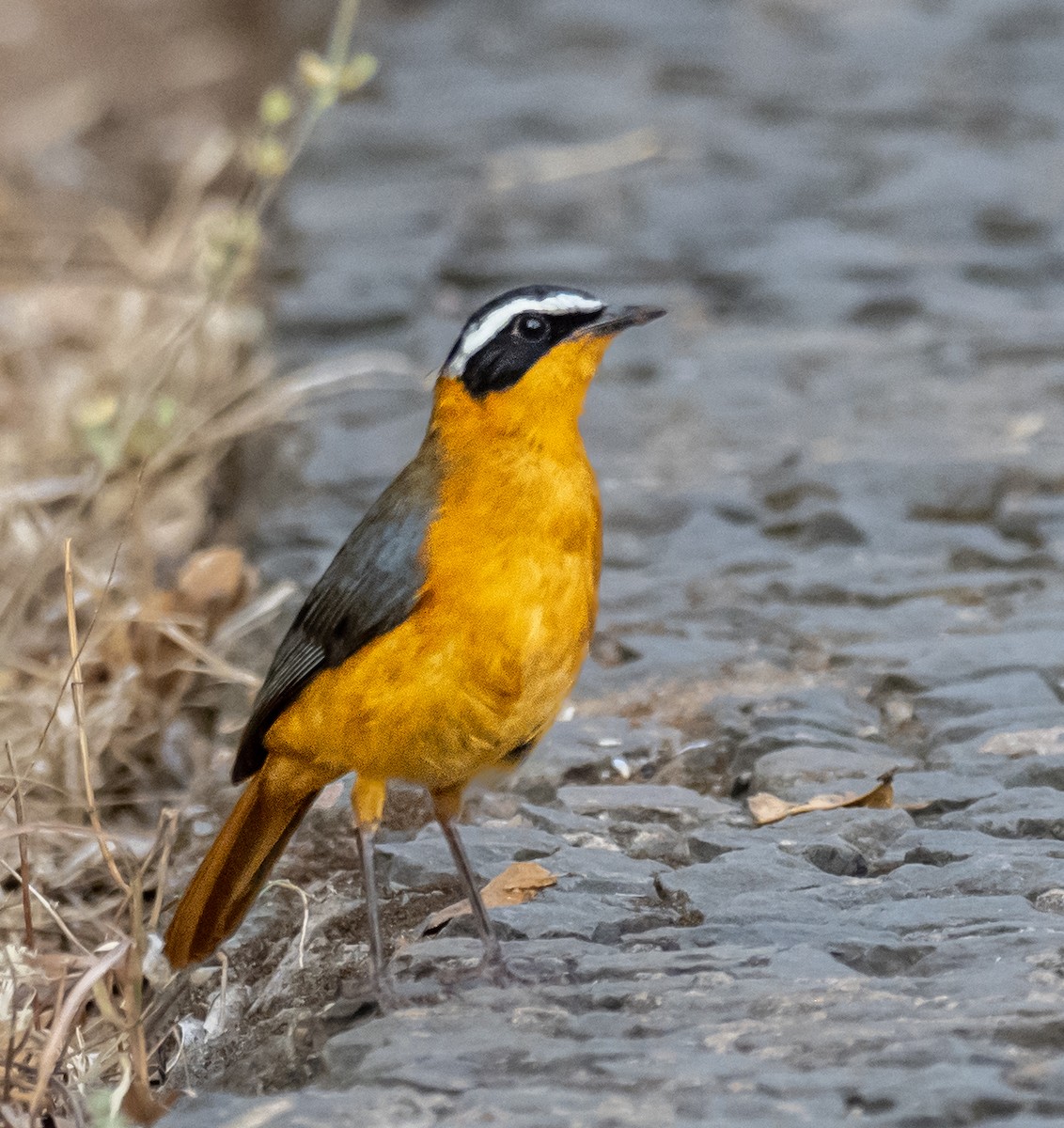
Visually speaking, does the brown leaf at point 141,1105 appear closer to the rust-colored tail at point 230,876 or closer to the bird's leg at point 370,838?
the bird's leg at point 370,838

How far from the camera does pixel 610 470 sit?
602 centimetres

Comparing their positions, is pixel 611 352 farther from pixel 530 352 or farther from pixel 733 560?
pixel 530 352

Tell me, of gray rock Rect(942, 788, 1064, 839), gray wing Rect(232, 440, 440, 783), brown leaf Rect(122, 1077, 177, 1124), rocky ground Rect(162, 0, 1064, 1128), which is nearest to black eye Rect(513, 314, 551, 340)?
gray wing Rect(232, 440, 440, 783)

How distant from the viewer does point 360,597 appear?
358cm

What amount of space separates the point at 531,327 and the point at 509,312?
0.06 m

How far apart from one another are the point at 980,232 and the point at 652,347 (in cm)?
164

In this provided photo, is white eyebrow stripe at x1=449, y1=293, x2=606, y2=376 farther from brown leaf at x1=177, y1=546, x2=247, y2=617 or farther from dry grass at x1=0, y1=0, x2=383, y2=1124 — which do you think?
brown leaf at x1=177, y1=546, x2=247, y2=617

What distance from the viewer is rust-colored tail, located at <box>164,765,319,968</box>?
368cm

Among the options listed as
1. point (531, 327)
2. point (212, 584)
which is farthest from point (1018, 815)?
point (212, 584)

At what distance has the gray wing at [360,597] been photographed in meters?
3.54

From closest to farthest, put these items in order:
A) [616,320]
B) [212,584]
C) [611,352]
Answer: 1. [616,320]
2. [212,584]
3. [611,352]

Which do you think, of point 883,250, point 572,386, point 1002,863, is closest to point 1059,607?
point 1002,863

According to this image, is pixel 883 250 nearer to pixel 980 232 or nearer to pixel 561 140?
pixel 980 232

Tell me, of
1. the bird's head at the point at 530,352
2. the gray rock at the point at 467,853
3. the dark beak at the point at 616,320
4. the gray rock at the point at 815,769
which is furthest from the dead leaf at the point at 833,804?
the dark beak at the point at 616,320
